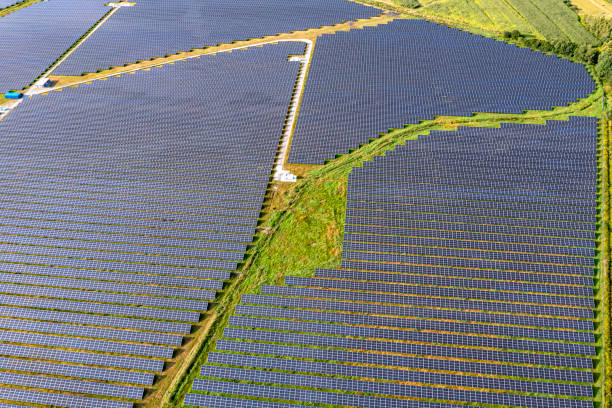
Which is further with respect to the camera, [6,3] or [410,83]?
[6,3]

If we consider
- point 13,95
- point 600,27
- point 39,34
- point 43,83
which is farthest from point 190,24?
point 600,27

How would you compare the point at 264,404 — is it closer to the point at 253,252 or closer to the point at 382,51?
the point at 253,252

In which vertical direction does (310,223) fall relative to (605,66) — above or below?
below

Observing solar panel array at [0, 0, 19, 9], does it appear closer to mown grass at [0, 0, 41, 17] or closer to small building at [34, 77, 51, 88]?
mown grass at [0, 0, 41, 17]

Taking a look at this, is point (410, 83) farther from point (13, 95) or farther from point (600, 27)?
point (13, 95)

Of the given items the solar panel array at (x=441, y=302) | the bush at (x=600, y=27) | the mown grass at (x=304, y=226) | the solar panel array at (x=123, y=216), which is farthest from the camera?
the bush at (x=600, y=27)

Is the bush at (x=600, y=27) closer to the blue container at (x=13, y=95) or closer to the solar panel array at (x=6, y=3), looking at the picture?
the blue container at (x=13, y=95)

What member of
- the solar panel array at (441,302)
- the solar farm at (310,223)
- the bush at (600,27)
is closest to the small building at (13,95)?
the solar farm at (310,223)
